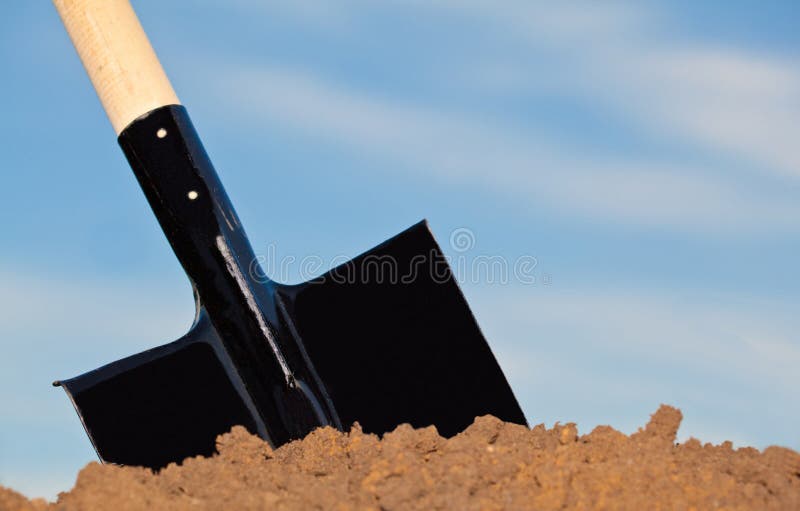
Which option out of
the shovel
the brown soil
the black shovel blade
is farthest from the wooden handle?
the brown soil

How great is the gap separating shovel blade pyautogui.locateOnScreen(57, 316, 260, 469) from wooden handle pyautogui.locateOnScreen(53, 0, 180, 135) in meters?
0.60

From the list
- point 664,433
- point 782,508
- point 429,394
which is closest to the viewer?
point 782,508

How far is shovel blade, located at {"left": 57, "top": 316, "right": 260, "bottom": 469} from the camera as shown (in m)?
2.32

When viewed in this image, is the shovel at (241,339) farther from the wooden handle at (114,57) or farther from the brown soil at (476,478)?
the brown soil at (476,478)

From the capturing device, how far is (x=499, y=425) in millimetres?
1800

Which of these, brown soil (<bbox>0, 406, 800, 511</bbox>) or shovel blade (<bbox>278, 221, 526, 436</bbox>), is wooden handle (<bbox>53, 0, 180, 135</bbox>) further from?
brown soil (<bbox>0, 406, 800, 511</bbox>)

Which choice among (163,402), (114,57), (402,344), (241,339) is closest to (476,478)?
(402,344)

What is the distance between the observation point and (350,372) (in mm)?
2348

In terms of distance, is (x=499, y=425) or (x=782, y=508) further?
(x=499, y=425)

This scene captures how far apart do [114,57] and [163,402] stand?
3.00 ft

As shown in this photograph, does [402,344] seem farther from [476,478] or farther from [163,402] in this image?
[476,478]

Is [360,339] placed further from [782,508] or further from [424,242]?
[782,508]

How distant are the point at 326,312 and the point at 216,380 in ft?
1.11

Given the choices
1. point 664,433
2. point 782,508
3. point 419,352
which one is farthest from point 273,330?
point 782,508
